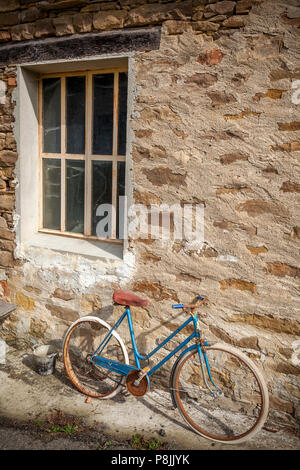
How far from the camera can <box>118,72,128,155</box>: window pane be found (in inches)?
134

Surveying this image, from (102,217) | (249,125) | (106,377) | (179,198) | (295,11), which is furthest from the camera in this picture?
(102,217)

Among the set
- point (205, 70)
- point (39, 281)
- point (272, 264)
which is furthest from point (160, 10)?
point (39, 281)

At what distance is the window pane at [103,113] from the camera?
11.5 feet

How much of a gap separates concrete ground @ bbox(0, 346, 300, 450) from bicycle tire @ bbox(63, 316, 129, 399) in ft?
0.39

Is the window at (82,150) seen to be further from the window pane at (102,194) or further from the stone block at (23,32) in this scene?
the stone block at (23,32)

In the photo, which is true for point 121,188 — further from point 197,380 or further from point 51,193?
point 197,380

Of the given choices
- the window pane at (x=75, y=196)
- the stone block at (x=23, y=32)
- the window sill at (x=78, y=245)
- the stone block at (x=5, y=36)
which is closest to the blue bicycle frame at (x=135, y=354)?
the window sill at (x=78, y=245)

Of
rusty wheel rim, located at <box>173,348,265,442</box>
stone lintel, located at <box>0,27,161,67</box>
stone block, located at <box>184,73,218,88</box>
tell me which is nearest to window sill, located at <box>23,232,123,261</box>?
rusty wheel rim, located at <box>173,348,265,442</box>

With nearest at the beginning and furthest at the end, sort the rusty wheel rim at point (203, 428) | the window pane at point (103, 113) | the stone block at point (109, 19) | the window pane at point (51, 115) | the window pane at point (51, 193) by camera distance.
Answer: the rusty wheel rim at point (203, 428), the stone block at point (109, 19), the window pane at point (103, 113), the window pane at point (51, 115), the window pane at point (51, 193)

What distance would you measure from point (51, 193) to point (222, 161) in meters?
1.93

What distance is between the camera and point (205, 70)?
2.88 metres

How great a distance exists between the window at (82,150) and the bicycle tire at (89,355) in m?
0.87
